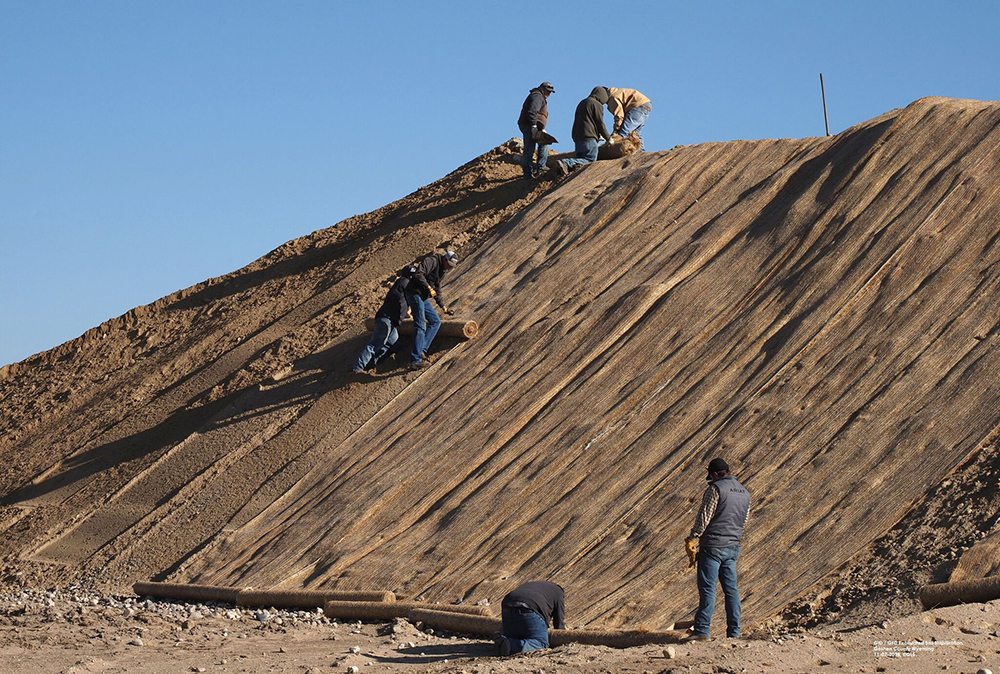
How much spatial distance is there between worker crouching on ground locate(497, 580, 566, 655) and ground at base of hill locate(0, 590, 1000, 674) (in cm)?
17

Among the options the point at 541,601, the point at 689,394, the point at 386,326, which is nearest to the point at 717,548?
the point at 541,601

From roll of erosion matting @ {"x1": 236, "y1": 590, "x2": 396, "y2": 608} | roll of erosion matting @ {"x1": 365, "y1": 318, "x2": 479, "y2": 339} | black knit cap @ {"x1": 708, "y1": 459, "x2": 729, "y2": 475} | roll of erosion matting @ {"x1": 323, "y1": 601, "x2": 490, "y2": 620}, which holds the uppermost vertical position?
roll of erosion matting @ {"x1": 365, "y1": 318, "x2": 479, "y2": 339}

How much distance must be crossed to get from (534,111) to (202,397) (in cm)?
594

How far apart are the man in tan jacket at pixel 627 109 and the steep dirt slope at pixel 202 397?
5.39ft

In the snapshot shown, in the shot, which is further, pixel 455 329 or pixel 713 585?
pixel 455 329

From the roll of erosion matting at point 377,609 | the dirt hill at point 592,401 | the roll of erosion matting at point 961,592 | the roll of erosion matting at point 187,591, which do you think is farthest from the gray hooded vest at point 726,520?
the roll of erosion matting at point 187,591

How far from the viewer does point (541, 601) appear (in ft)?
Result: 25.8

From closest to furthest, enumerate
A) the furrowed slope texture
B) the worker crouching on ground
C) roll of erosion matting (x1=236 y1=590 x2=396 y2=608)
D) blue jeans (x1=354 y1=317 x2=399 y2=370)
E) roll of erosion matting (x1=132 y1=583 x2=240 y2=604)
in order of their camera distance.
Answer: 1. the worker crouching on ground
2. the furrowed slope texture
3. roll of erosion matting (x1=236 y1=590 x2=396 y2=608)
4. roll of erosion matting (x1=132 y1=583 x2=240 y2=604)
5. blue jeans (x1=354 y1=317 x2=399 y2=370)

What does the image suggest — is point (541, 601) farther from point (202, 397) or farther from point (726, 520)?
point (202, 397)

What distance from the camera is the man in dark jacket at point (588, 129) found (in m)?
16.4

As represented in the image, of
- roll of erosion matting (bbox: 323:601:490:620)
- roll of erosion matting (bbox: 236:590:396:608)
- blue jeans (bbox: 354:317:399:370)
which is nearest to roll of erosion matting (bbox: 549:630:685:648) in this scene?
roll of erosion matting (bbox: 323:601:490:620)

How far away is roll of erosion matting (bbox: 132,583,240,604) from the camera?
10688 mm

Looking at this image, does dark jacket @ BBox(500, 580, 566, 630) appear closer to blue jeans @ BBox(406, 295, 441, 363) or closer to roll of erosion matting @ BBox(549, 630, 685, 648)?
roll of erosion matting @ BBox(549, 630, 685, 648)

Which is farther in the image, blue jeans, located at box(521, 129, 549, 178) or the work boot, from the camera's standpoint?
blue jeans, located at box(521, 129, 549, 178)
